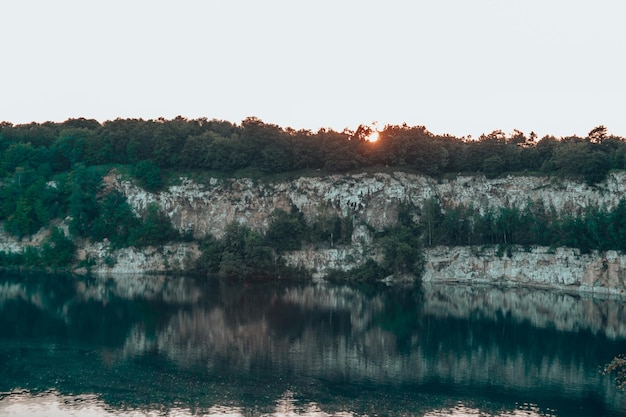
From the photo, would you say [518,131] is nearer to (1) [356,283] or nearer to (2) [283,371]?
(1) [356,283]

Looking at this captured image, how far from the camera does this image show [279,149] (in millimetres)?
96250

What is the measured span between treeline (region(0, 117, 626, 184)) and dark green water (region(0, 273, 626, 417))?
2234 cm

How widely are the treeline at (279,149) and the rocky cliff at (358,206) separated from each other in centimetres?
274

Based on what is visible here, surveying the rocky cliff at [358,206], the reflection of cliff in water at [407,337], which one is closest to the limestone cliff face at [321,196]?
the rocky cliff at [358,206]

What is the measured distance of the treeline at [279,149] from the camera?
90625mm

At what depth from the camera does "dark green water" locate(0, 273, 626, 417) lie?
1449 inches

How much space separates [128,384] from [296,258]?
48223 millimetres

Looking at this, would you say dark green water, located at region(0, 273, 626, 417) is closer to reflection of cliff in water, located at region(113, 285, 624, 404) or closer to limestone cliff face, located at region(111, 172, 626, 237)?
reflection of cliff in water, located at region(113, 285, 624, 404)

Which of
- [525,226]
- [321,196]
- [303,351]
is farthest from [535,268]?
[303,351]

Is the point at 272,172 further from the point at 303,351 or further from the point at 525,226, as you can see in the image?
the point at 303,351

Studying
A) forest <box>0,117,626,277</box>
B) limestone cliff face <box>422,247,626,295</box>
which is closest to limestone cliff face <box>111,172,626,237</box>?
forest <box>0,117,626,277</box>

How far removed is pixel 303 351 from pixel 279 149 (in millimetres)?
51684

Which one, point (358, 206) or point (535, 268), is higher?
point (358, 206)

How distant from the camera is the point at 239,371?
42.8 metres
